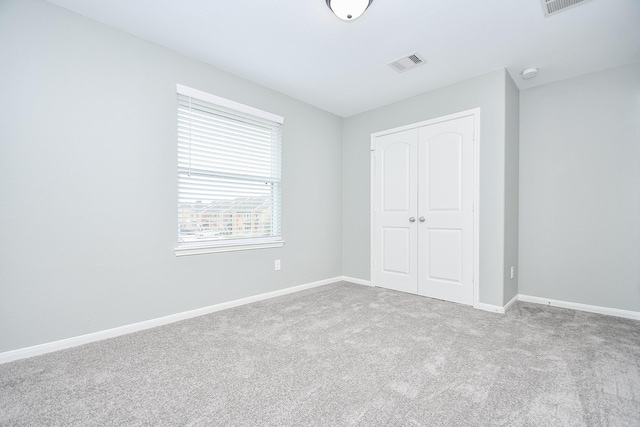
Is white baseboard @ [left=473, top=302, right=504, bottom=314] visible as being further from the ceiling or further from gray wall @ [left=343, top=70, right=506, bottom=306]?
the ceiling

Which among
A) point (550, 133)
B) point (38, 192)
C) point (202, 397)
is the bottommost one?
point (202, 397)

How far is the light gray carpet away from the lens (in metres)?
1.35

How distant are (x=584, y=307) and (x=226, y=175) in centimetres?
400

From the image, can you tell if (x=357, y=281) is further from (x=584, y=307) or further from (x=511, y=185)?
(x=584, y=307)

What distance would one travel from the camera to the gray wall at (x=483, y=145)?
9.45 ft

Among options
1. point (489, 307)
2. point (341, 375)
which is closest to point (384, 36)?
point (341, 375)

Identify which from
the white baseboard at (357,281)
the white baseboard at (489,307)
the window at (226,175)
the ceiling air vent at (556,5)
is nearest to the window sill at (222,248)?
the window at (226,175)

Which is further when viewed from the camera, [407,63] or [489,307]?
[489,307]

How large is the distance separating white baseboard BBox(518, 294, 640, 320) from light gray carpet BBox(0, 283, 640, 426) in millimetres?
152

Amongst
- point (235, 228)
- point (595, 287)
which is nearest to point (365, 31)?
point (235, 228)

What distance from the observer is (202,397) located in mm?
1479

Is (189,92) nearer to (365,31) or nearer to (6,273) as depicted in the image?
(365,31)

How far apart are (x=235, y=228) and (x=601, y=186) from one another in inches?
152

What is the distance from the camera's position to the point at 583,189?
2975 millimetres
